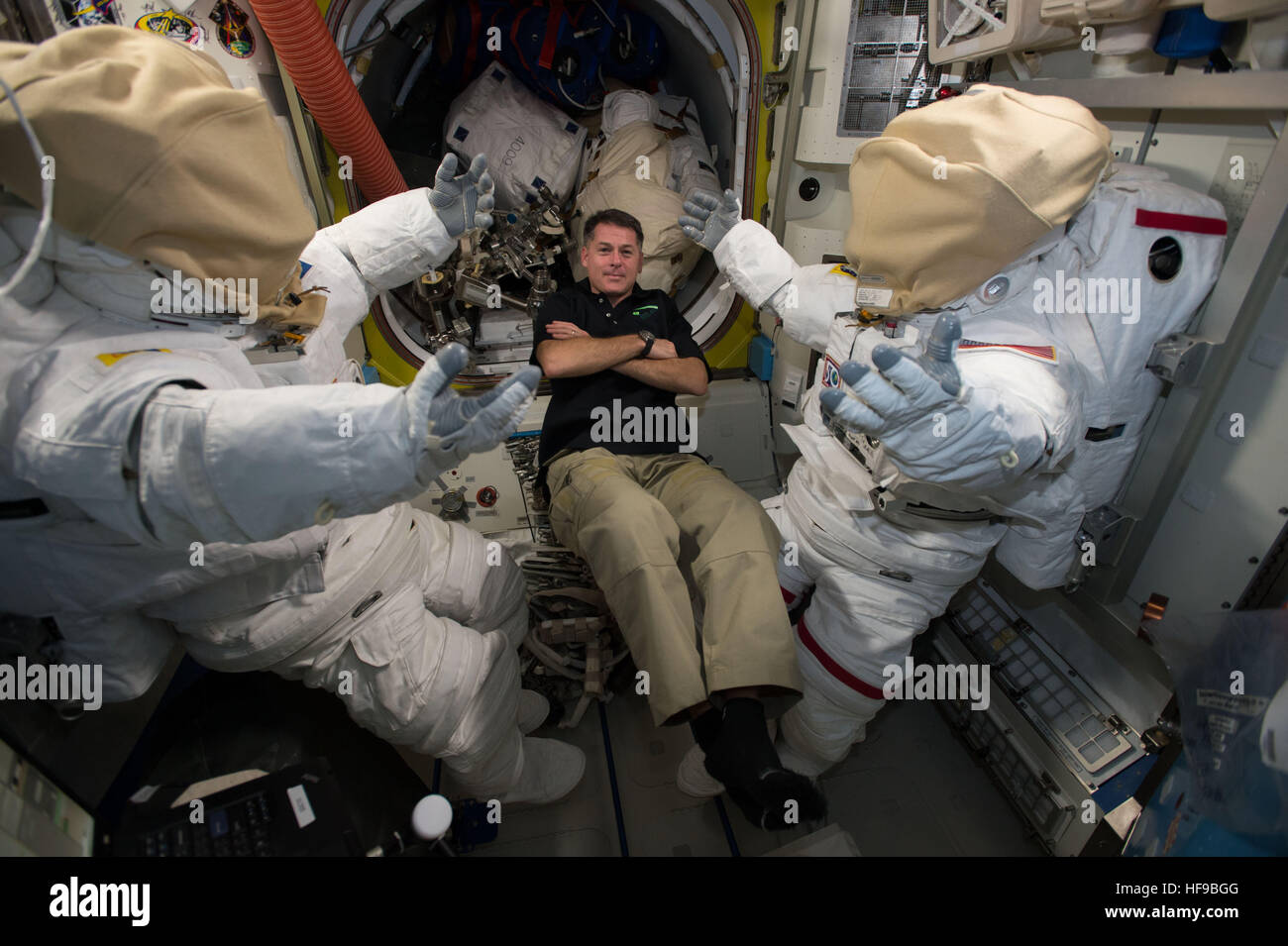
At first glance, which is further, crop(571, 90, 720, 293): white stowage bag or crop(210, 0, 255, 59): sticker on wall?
crop(571, 90, 720, 293): white stowage bag

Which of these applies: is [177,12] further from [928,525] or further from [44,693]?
[928,525]

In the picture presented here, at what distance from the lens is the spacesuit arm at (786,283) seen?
1.92 m

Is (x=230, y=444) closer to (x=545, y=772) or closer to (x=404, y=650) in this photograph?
(x=404, y=650)

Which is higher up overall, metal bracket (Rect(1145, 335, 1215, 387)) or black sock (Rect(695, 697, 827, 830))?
metal bracket (Rect(1145, 335, 1215, 387))

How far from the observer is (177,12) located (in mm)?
1832

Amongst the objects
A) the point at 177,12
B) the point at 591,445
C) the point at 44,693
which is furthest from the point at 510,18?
the point at 44,693

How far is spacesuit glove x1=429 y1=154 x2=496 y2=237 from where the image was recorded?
169 cm

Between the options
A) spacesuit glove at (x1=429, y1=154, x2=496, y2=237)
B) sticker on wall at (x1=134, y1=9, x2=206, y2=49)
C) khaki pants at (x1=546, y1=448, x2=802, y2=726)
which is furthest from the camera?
sticker on wall at (x1=134, y1=9, x2=206, y2=49)

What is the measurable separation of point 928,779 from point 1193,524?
1208 mm

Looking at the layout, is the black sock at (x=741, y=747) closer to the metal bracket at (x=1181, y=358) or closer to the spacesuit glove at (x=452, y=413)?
the spacesuit glove at (x=452, y=413)

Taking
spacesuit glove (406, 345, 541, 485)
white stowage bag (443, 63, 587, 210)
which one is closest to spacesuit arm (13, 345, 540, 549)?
spacesuit glove (406, 345, 541, 485)

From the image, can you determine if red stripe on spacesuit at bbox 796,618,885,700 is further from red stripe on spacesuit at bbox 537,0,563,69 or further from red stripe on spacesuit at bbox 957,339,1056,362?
red stripe on spacesuit at bbox 537,0,563,69

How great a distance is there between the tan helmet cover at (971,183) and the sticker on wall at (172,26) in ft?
6.80
